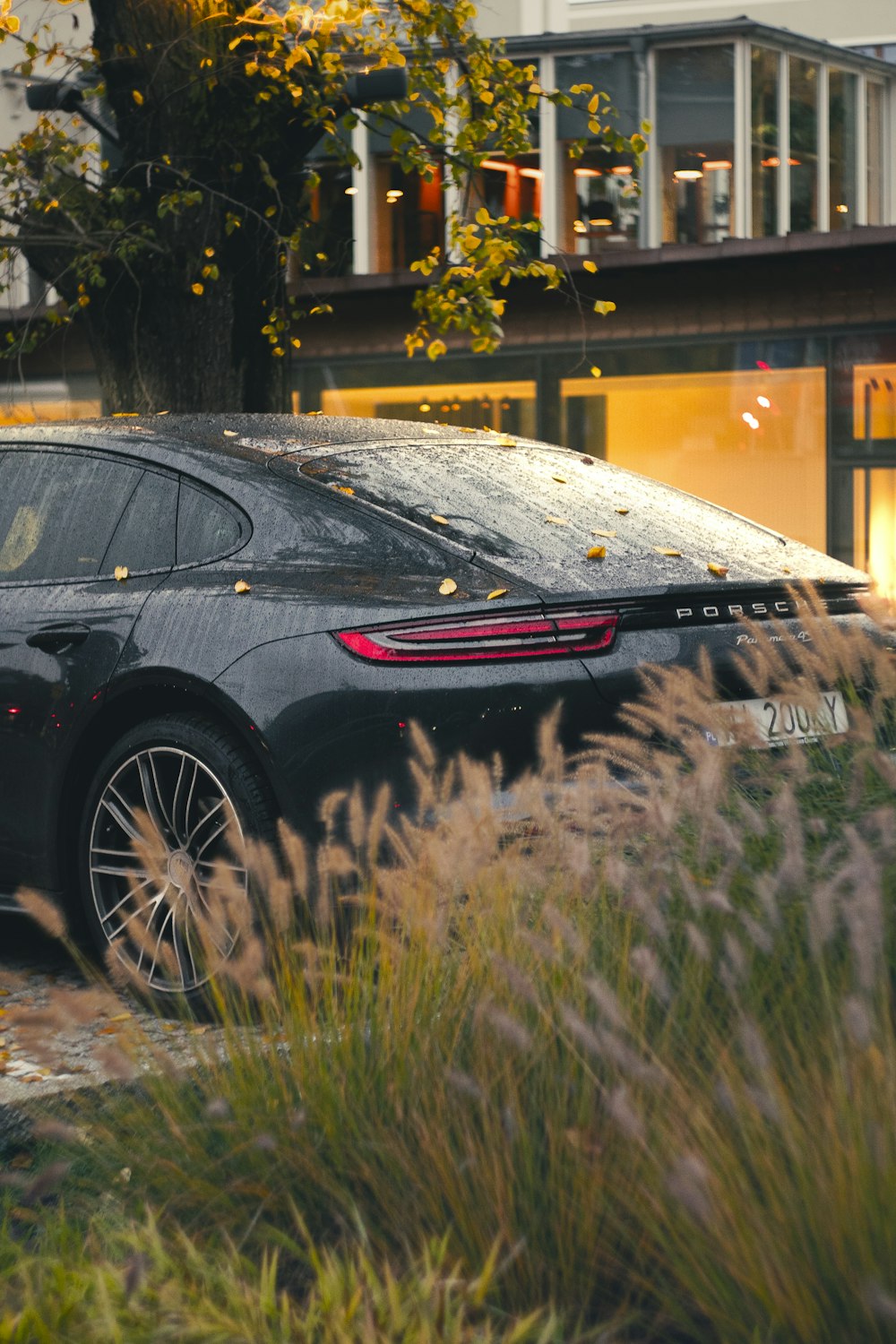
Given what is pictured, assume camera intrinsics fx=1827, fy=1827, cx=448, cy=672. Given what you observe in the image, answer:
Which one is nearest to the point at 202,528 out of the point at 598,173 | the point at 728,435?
the point at 728,435

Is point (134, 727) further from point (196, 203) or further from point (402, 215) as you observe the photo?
point (402, 215)

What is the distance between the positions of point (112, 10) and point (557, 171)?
1062cm

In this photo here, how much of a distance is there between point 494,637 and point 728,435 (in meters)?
15.3

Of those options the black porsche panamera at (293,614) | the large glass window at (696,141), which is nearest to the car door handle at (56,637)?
the black porsche panamera at (293,614)

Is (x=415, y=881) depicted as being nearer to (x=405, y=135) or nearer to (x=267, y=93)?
(x=267, y=93)

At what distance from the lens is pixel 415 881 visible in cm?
314

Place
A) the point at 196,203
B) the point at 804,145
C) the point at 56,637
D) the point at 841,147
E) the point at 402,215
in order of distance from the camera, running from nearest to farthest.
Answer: the point at 56,637, the point at 196,203, the point at 804,145, the point at 402,215, the point at 841,147

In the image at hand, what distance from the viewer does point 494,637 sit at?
433 cm

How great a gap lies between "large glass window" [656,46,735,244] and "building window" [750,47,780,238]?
25 centimetres

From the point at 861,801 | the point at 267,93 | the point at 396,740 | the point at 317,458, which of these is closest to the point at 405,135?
the point at 267,93

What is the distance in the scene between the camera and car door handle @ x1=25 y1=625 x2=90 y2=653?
507 cm

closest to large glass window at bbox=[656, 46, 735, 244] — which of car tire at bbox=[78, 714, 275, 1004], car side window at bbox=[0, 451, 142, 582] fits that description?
car side window at bbox=[0, 451, 142, 582]

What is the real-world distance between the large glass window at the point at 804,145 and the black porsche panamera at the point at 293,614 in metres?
16.2

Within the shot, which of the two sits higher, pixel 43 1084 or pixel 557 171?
pixel 557 171
